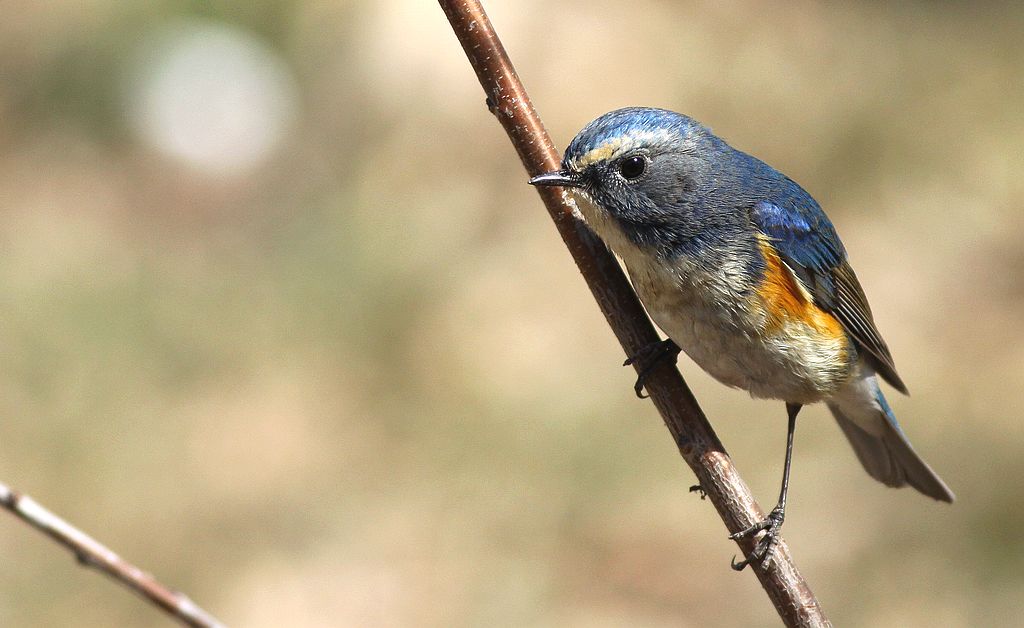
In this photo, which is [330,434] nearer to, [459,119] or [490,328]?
[490,328]

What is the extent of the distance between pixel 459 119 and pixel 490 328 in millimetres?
2090

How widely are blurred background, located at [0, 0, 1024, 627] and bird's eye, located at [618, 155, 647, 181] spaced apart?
11.0ft

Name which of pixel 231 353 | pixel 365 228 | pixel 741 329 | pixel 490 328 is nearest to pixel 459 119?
pixel 365 228

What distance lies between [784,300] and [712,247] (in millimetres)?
341

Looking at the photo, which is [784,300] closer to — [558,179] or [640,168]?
[640,168]

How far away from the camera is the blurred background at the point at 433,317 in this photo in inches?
255

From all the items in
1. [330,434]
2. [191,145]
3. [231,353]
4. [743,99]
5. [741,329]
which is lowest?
[741,329]

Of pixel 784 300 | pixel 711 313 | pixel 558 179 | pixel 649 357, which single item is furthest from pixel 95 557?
pixel 784 300

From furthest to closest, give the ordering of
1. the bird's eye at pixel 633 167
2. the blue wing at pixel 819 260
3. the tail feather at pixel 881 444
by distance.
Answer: the tail feather at pixel 881 444, the blue wing at pixel 819 260, the bird's eye at pixel 633 167

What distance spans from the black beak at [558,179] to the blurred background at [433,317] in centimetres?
357

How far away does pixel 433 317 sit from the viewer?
7.98 m

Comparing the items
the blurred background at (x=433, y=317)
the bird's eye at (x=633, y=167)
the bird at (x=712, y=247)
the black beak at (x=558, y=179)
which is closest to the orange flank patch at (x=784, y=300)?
the bird at (x=712, y=247)

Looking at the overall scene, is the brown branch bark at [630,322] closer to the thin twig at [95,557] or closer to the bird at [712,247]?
the bird at [712,247]

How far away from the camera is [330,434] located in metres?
7.32
